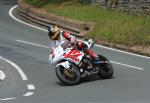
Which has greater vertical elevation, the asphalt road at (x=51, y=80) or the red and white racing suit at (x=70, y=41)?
the red and white racing suit at (x=70, y=41)

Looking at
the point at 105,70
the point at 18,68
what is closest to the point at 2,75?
the point at 18,68

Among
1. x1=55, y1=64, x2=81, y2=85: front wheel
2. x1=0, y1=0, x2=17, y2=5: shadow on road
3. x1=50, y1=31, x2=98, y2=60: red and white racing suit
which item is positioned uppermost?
x1=50, y1=31, x2=98, y2=60: red and white racing suit

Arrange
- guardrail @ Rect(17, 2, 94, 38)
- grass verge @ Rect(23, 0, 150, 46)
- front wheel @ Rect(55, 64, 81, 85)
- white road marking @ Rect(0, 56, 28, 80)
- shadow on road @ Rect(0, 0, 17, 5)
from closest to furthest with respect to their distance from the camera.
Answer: front wheel @ Rect(55, 64, 81, 85) → white road marking @ Rect(0, 56, 28, 80) → grass verge @ Rect(23, 0, 150, 46) → guardrail @ Rect(17, 2, 94, 38) → shadow on road @ Rect(0, 0, 17, 5)

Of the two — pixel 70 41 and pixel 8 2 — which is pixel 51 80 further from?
pixel 8 2

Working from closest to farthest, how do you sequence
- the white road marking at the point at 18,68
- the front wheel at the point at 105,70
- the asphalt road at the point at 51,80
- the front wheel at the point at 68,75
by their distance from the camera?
the asphalt road at the point at 51,80 < the front wheel at the point at 68,75 < the front wheel at the point at 105,70 < the white road marking at the point at 18,68

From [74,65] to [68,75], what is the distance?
431 mm

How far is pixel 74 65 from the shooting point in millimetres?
16391

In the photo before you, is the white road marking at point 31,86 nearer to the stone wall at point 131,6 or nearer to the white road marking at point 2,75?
the white road marking at point 2,75

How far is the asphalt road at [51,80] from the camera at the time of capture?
46.5ft

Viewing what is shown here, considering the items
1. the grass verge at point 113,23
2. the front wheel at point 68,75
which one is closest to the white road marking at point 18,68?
the front wheel at point 68,75

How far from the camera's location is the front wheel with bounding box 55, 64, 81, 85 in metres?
16.1

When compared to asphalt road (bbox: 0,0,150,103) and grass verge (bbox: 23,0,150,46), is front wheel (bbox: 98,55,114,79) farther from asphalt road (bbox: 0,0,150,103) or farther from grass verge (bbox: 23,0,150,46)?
grass verge (bbox: 23,0,150,46)

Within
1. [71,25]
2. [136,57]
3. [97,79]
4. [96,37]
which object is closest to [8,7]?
[71,25]

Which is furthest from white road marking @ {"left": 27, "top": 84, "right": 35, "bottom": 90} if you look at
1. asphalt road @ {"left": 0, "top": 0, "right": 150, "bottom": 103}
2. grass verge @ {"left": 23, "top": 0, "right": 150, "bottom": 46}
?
grass verge @ {"left": 23, "top": 0, "right": 150, "bottom": 46}
